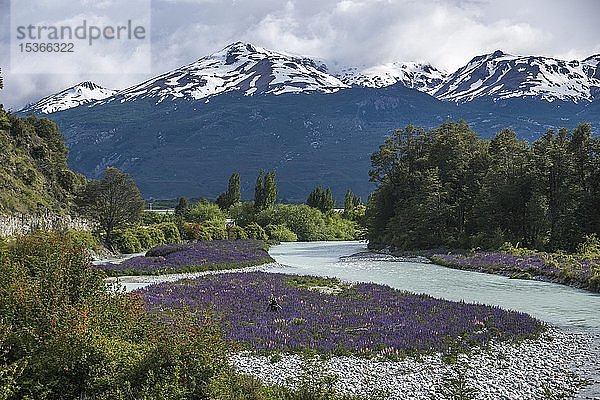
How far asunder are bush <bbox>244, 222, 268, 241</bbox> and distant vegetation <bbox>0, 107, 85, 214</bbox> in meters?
21.6

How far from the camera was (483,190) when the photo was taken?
4653 centimetres

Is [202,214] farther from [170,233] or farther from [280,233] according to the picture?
[170,233]

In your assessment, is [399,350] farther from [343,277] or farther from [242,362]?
[343,277]

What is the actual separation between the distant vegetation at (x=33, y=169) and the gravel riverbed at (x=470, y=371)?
3716 cm

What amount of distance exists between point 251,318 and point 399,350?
16.9 ft

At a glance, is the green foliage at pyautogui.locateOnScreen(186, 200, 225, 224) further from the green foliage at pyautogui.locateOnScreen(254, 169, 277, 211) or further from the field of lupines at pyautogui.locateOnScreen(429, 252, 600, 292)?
the field of lupines at pyautogui.locateOnScreen(429, 252, 600, 292)

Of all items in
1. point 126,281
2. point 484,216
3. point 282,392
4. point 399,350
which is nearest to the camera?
point 282,392

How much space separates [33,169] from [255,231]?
2865cm

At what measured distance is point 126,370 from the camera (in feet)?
25.7

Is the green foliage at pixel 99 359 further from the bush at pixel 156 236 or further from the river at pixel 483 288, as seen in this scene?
the bush at pixel 156 236

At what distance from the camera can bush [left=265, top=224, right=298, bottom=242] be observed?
75938mm

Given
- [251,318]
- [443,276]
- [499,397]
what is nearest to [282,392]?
[499,397]

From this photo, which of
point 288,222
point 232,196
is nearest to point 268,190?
point 288,222

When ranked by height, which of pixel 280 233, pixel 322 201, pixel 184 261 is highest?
pixel 322 201
